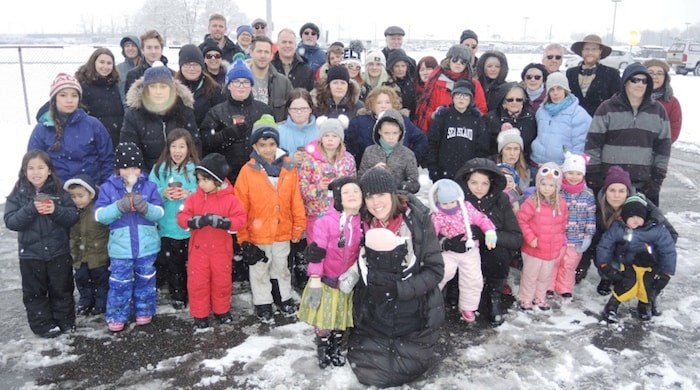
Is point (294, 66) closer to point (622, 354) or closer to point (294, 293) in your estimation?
point (294, 293)

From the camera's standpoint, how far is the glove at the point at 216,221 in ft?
14.1

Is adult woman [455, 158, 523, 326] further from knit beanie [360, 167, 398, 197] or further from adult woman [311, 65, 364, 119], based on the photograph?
adult woman [311, 65, 364, 119]

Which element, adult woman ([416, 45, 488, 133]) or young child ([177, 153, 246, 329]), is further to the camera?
adult woman ([416, 45, 488, 133])

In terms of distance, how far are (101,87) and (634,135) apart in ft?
18.9

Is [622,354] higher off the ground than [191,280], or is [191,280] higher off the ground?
[191,280]

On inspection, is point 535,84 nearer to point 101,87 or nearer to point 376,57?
point 376,57

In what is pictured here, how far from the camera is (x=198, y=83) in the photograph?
19.2 ft

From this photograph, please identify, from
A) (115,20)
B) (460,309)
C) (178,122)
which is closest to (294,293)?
(460,309)

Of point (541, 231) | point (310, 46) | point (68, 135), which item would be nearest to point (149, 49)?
point (68, 135)

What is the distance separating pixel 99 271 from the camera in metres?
4.79

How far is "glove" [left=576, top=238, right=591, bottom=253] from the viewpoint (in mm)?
5258

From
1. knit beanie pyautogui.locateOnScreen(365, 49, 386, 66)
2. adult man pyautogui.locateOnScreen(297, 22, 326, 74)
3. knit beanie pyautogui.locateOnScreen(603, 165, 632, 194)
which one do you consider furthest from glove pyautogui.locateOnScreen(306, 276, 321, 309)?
adult man pyautogui.locateOnScreen(297, 22, 326, 74)

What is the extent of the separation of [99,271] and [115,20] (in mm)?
130879

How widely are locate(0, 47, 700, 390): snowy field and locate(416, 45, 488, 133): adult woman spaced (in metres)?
2.65
